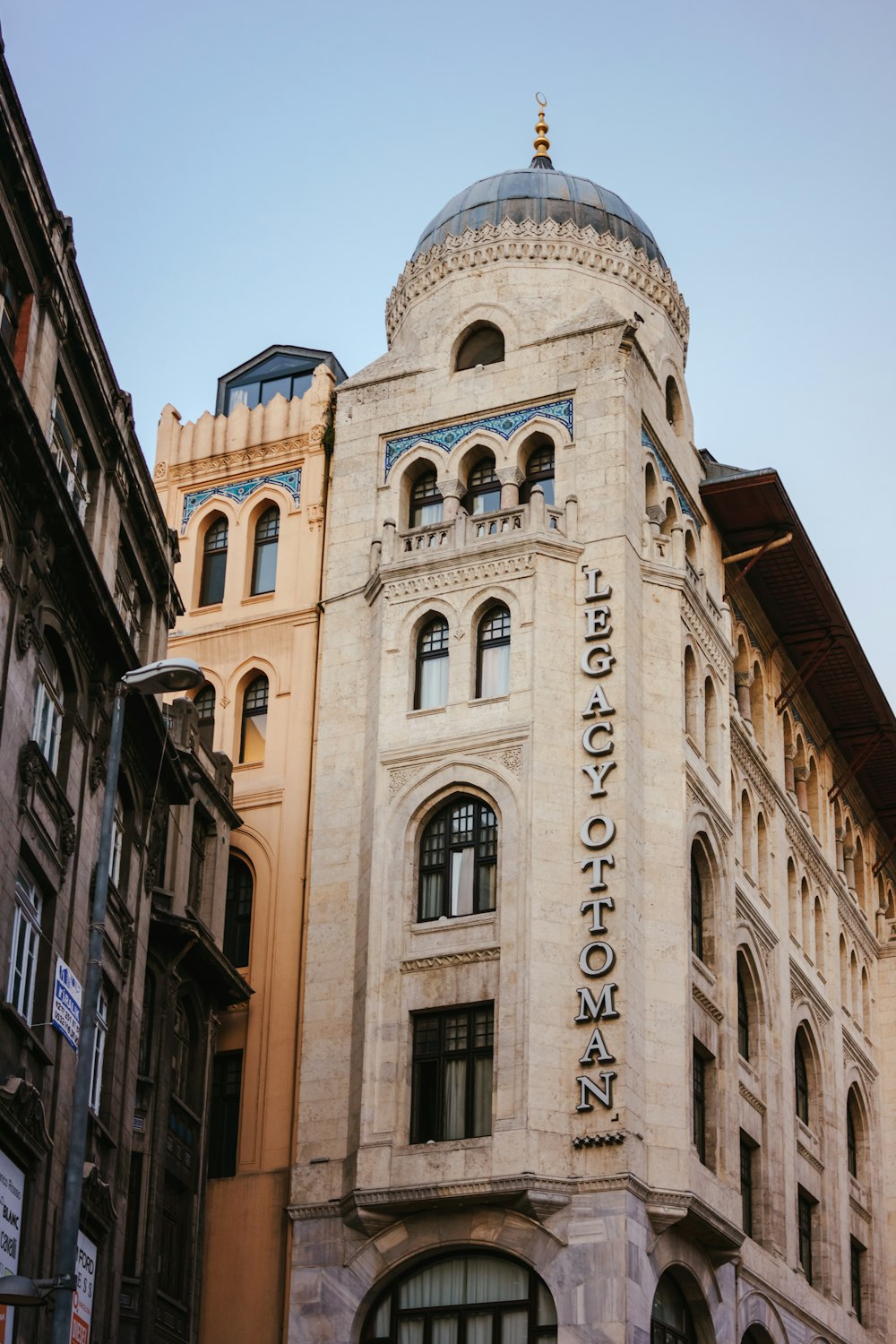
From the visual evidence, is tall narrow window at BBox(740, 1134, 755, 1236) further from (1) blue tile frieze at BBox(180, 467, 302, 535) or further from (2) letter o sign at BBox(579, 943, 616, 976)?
(1) blue tile frieze at BBox(180, 467, 302, 535)

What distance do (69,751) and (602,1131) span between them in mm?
13763

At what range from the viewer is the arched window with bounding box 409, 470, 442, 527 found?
162 feet

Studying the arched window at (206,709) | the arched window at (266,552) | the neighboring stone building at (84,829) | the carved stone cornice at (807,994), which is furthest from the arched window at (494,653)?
the carved stone cornice at (807,994)

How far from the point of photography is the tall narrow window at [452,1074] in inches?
1640

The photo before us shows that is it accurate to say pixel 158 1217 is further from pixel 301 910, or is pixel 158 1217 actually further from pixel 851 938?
pixel 851 938

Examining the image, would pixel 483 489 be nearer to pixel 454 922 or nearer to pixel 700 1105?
pixel 454 922

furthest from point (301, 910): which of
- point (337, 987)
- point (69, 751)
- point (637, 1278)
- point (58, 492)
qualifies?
point (58, 492)

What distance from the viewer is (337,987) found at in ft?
146

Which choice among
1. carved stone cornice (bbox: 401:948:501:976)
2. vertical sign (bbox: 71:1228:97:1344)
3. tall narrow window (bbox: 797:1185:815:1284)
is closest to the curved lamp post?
vertical sign (bbox: 71:1228:97:1344)

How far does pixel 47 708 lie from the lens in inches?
1260

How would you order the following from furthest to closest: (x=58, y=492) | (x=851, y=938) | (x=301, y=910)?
(x=851, y=938), (x=301, y=910), (x=58, y=492)

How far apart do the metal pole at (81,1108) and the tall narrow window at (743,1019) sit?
26459 millimetres

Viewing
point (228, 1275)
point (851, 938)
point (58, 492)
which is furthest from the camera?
point (851, 938)

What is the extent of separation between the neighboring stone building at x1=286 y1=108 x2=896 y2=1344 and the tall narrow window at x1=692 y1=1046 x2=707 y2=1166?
0.10 m
